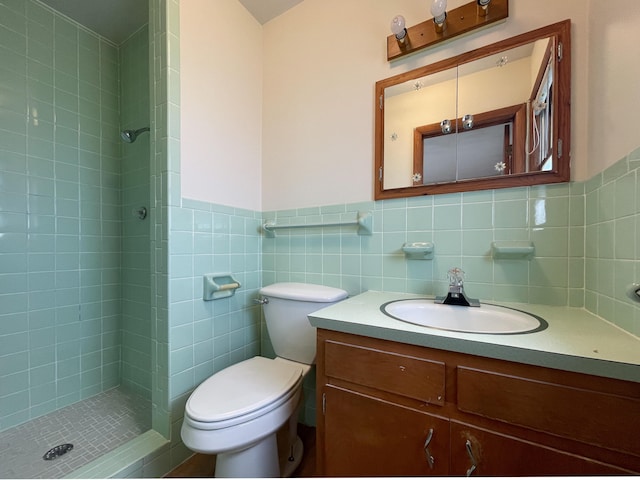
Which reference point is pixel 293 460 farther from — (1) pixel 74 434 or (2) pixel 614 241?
(2) pixel 614 241

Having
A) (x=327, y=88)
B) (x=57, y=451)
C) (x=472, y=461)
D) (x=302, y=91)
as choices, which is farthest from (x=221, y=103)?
(x=57, y=451)

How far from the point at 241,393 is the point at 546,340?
3.22 ft

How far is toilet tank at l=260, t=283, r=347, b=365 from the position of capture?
1.19 m

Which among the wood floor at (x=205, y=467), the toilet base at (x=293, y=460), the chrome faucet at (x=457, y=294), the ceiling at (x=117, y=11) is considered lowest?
the wood floor at (x=205, y=467)

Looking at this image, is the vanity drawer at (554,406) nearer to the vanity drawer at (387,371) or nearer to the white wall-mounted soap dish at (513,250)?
the vanity drawer at (387,371)

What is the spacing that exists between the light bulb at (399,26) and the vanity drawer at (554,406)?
52.7 inches

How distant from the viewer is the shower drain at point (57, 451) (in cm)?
114

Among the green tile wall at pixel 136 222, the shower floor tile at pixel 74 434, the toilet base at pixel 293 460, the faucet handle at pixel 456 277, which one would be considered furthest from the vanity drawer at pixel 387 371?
the green tile wall at pixel 136 222

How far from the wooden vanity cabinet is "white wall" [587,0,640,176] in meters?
0.63

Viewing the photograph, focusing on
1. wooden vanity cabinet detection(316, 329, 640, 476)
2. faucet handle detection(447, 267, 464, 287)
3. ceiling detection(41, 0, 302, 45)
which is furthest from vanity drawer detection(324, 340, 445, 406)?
ceiling detection(41, 0, 302, 45)

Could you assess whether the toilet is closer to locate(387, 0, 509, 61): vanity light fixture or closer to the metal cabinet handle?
the metal cabinet handle

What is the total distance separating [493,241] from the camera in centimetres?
102

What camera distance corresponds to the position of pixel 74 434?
129 centimetres

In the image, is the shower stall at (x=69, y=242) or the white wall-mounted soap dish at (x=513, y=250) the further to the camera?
the shower stall at (x=69, y=242)
